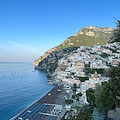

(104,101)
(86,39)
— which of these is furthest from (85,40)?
(104,101)

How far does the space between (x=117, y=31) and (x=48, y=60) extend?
88.6 m

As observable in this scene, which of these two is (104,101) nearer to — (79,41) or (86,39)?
(79,41)

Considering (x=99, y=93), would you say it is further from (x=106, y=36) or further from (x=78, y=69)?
(x=106, y=36)

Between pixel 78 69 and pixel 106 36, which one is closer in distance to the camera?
pixel 78 69

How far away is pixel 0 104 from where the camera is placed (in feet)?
81.7

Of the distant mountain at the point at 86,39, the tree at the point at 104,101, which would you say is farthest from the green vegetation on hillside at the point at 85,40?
the tree at the point at 104,101

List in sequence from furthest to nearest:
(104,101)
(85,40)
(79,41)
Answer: (85,40) < (79,41) < (104,101)

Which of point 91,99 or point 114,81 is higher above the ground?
point 114,81

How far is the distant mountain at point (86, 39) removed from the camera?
120 metres

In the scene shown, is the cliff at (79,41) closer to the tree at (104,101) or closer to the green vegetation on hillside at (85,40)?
the green vegetation on hillside at (85,40)

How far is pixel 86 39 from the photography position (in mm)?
126625

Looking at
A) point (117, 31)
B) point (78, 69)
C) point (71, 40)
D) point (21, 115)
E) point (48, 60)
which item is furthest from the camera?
point (71, 40)

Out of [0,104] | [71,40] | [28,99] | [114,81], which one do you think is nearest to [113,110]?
[114,81]

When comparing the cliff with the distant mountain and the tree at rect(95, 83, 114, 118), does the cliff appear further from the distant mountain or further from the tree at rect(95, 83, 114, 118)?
the tree at rect(95, 83, 114, 118)
